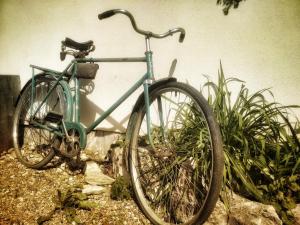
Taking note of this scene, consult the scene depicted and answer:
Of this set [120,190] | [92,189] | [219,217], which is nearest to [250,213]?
[219,217]

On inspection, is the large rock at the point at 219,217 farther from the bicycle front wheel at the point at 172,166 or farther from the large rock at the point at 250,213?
the bicycle front wheel at the point at 172,166

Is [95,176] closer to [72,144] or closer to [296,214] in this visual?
[72,144]

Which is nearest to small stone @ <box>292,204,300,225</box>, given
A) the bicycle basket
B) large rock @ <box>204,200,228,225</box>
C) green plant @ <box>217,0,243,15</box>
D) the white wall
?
large rock @ <box>204,200,228,225</box>

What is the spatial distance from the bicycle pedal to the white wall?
2.00ft

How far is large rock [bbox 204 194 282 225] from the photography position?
1.97m

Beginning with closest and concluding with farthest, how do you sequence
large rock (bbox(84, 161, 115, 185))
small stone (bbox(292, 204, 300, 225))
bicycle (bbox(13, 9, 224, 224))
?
bicycle (bbox(13, 9, 224, 224)), small stone (bbox(292, 204, 300, 225)), large rock (bbox(84, 161, 115, 185))

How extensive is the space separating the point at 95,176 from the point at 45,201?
595 millimetres

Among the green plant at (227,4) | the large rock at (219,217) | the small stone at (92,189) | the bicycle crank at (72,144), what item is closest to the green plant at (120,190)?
the small stone at (92,189)

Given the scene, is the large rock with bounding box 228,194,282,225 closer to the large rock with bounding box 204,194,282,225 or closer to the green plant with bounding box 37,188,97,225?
the large rock with bounding box 204,194,282,225

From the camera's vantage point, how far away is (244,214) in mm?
2059

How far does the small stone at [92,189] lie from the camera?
8.64 ft

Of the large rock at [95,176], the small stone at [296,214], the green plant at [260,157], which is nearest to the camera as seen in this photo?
the small stone at [296,214]

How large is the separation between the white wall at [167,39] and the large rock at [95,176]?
580 mm

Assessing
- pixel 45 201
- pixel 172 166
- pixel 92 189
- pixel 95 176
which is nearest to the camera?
pixel 172 166
